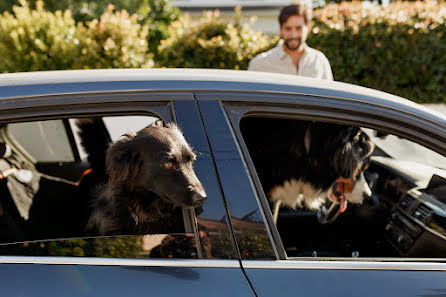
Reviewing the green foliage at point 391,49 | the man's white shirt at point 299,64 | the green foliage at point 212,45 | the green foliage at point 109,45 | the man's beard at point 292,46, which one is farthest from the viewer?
the green foliage at point 391,49

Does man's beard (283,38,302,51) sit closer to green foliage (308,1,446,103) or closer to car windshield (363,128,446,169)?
car windshield (363,128,446,169)

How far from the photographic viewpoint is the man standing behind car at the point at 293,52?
3.49 m

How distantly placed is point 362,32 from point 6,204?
5.87 metres

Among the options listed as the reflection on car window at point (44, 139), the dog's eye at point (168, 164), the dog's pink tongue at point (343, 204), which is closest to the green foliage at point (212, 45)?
the reflection on car window at point (44, 139)

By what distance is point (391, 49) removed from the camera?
6238 millimetres

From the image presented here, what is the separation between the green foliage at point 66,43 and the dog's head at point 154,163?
448 centimetres

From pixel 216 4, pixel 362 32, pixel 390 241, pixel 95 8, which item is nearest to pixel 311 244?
pixel 390 241

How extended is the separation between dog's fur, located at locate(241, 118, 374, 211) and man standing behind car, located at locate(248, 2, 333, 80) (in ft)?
3.20

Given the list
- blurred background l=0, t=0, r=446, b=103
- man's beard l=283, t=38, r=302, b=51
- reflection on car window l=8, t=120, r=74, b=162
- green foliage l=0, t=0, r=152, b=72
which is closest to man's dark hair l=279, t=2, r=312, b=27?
man's beard l=283, t=38, r=302, b=51

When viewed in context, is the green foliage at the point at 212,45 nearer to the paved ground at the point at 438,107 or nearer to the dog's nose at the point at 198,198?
the paved ground at the point at 438,107

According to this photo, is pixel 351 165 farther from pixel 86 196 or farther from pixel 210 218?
pixel 86 196

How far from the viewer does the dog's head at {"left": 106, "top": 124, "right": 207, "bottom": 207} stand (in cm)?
152

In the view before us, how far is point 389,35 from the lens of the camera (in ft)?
20.4

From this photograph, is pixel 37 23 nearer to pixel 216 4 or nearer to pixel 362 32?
pixel 362 32
